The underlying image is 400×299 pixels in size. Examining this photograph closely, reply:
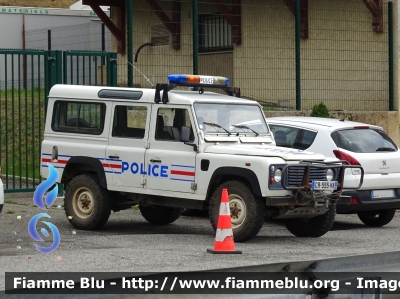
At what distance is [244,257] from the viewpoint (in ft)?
33.4

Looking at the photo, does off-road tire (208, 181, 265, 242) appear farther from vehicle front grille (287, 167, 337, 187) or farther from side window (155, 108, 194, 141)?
side window (155, 108, 194, 141)

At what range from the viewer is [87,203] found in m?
13.0

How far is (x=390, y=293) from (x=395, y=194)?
865cm

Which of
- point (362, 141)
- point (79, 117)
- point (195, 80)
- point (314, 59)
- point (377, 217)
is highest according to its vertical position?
point (314, 59)

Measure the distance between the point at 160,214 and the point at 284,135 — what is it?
2.19 meters

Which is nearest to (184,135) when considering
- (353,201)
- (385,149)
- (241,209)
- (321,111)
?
(241,209)

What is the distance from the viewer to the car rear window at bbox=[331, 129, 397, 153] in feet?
43.7

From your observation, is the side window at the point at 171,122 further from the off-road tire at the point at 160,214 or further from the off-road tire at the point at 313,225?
the off-road tire at the point at 313,225

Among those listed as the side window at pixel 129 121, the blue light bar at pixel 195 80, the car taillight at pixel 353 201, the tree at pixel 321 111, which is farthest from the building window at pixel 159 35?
the car taillight at pixel 353 201

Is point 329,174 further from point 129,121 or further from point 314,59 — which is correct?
point 314,59

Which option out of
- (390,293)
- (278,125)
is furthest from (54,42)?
(390,293)

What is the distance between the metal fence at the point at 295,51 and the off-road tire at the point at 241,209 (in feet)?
28.4

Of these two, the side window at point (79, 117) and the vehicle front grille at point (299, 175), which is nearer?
the vehicle front grille at point (299, 175)

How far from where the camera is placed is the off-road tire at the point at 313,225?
12.2 metres
